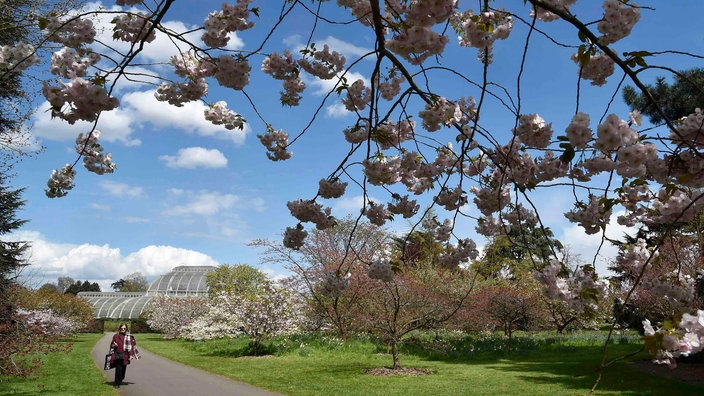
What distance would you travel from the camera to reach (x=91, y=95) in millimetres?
2754

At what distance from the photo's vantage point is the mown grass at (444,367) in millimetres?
9423

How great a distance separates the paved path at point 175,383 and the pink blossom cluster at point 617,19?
25.2ft

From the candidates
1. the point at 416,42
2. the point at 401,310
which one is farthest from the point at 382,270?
the point at 401,310

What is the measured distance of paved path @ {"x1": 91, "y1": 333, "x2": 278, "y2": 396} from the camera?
345 inches

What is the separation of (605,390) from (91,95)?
989cm

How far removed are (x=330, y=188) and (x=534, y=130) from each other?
159 cm

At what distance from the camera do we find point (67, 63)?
11.1 ft

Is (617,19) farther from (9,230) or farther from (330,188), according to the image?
(9,230)

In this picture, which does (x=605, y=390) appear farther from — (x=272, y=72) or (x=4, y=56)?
(x=4, y=56)

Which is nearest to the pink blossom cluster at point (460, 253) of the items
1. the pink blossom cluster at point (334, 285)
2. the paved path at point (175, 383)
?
the pink blossom cluster at point (334, 285)

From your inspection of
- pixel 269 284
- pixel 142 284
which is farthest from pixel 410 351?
pixel 142 284

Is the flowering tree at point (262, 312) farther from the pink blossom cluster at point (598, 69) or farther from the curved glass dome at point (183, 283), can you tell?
the curved glass dome at point (183, 283)

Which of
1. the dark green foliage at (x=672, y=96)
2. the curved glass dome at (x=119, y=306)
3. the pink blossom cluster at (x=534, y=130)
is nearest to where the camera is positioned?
the pink blossom cluster at (x=534, y=130)

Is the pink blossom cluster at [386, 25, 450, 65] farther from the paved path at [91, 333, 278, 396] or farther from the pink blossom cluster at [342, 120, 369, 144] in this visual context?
the paved path at [91, 333, 278, 396]
